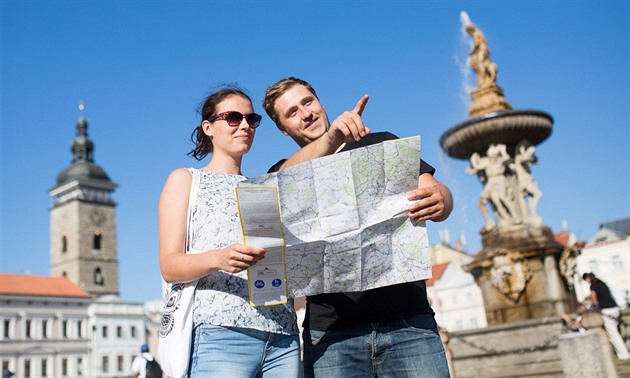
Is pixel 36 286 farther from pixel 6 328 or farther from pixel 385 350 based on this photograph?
pixel 385 350

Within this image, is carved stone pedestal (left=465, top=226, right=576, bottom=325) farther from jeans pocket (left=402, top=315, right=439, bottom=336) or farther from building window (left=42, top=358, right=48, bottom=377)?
building window (left=42, top=358, right=48, bottom=377)

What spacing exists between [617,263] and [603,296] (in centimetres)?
5145

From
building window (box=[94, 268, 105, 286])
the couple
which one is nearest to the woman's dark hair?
the couple

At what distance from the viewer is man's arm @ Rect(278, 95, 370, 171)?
2416mm

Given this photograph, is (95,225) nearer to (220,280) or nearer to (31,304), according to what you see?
(31,304)

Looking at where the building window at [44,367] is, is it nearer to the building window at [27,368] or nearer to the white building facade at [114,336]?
the building window at [27,368]

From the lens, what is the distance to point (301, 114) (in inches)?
112

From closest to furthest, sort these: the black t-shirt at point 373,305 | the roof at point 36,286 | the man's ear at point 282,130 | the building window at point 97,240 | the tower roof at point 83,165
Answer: the black t-shirt at point 373,305, the man's ear at point 282,130, the roof at point 36,286, the building window at point 97,240, the tower roof at point 83,165

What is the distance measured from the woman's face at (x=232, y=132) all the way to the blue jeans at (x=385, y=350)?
2.82 ft

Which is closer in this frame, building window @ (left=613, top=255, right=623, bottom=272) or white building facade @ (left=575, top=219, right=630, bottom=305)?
white building facade @ (left=575, top=219, right=630, bottom=305)

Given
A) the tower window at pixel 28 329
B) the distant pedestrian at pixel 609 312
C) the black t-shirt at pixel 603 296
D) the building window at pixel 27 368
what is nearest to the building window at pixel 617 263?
the building window at pixel 27 368

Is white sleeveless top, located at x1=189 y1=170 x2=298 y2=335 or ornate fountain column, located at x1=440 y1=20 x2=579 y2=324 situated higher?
ornate fountain column, located at x1=440 y1=20 x2=579 y2=324

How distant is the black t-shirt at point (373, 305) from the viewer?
2.67 metres

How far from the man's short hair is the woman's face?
0.33 ft
